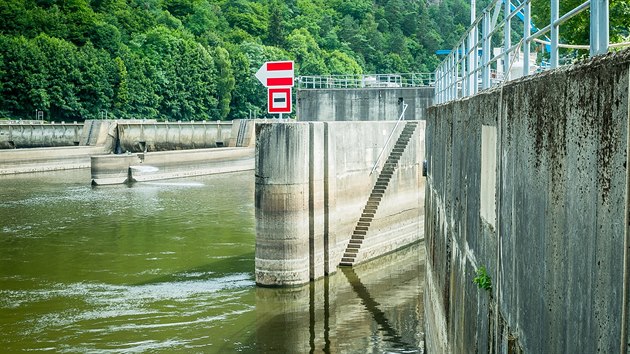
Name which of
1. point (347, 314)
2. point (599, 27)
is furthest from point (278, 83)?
point (599, 27)

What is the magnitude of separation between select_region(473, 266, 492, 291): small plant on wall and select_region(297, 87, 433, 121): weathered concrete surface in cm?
3174

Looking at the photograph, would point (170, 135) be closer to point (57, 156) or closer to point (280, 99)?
point (57, 156)

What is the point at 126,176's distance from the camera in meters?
45.6

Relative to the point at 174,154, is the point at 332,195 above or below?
below

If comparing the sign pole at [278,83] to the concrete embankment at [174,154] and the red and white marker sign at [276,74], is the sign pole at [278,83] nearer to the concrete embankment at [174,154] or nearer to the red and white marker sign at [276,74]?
the red and white marker sign at [276,74]

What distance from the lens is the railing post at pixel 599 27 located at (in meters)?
3.74

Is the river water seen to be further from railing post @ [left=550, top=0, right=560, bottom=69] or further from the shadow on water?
railing post @ [left=550, top=0, right=560, bottom=69]

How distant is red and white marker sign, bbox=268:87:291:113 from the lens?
17.8m

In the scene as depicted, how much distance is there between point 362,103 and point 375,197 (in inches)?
649

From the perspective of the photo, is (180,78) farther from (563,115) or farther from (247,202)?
(563,115)

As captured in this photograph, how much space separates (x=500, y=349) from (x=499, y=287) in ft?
1.38

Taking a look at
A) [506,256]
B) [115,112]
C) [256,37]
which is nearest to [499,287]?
[506,256]

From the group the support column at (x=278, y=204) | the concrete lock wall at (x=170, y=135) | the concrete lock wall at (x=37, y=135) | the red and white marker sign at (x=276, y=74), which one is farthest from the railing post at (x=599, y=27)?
the concrete lock wall at (x=170, y=135)

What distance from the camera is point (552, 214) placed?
4152 mm
